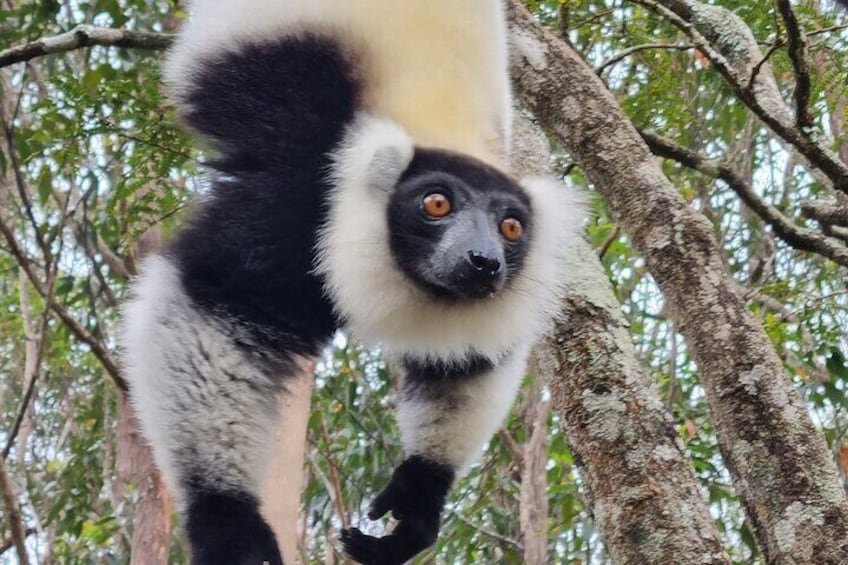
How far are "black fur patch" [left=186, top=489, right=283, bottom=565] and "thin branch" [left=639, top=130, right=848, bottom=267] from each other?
1531 millimetres

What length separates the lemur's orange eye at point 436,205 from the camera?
7.84 ft

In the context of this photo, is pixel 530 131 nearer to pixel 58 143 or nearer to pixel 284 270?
pixel 284 270

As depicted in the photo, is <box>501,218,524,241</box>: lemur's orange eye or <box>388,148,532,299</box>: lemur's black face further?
<box>501,218,524,241</box>: lemur's orange eye

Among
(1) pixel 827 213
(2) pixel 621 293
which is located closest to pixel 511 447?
(2) pixel 621 293

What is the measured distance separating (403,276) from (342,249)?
0.24 meters

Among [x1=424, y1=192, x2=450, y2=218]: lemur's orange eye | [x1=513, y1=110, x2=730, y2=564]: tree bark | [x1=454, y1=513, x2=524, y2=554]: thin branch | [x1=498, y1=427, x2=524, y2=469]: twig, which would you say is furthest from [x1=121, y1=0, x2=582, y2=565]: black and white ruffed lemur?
[x1=498, y1=427, x2=524, y2=469]: twig

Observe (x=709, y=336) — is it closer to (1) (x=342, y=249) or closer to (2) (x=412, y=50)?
(1) (x=342, y=249)

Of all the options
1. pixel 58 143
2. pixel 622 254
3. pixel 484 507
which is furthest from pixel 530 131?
pixel 484 507

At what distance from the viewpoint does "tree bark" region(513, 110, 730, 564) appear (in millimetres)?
1797

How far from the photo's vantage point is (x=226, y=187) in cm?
232

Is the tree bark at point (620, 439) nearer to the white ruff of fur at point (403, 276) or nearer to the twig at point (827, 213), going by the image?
the white ruff of fur at point (403, 276)

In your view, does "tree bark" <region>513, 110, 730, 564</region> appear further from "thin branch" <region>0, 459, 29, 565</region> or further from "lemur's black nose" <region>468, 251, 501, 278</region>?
"thin branch" <region>0, 459, 29, 565</region>

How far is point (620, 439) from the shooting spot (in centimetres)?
196

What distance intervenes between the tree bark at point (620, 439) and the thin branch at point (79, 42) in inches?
62.4
